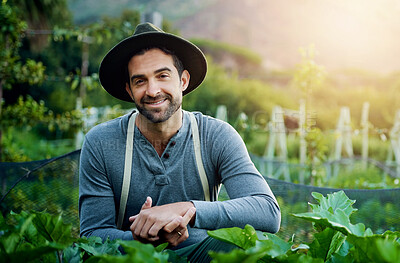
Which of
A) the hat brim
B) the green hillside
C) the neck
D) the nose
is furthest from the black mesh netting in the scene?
the green hillside

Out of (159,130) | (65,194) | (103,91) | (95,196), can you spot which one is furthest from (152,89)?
(103,91)

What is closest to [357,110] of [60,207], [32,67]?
[32,67]

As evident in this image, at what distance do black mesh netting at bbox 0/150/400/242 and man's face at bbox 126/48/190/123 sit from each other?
24.4 inches

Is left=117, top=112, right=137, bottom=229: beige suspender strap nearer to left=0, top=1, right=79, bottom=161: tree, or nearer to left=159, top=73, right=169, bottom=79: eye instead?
left=159, top=73, right=169, bottom=79: eye

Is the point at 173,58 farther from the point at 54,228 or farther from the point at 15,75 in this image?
the point at 15,75

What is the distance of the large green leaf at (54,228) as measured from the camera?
63 centimetres

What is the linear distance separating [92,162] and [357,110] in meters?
12.0

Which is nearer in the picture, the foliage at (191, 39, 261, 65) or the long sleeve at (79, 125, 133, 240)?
the long sleeve at (79, 125, 133, 240)

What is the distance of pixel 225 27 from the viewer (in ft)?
76.7

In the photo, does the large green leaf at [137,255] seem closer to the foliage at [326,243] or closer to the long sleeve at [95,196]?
the foliage at [326,243]

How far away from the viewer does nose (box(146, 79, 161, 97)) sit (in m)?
1.56

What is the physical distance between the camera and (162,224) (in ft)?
3.68

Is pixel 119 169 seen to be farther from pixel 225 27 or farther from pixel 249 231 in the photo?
pixel 225 27

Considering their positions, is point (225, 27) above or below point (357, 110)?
above
